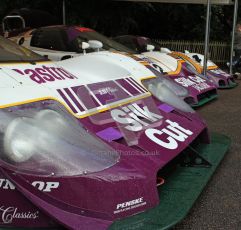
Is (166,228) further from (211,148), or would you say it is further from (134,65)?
(134,65)

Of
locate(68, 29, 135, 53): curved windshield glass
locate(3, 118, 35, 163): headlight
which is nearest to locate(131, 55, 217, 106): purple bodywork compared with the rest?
locate(68, 29, 135, 53): curved windshield glass

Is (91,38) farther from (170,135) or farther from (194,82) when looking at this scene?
(170,135)

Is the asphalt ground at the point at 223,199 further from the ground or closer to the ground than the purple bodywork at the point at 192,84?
further from the ground

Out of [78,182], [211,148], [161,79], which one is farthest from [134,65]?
[78,182]

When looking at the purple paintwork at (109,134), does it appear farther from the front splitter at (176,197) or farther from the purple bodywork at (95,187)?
the front splitter at (176,197)

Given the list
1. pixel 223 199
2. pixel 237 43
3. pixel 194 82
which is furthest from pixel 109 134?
pixel 237 43

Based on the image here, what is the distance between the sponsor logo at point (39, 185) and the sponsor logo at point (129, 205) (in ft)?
1.18

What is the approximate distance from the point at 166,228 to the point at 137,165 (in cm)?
44

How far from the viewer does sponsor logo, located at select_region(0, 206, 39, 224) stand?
2.22 metres

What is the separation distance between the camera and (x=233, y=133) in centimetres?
514

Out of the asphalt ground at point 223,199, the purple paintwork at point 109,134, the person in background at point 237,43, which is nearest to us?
the asphalt ground at point 223,199

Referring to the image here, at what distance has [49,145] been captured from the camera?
2389mm

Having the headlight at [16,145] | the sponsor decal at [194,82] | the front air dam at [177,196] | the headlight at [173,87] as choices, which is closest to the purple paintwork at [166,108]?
the front air dam at [177,196]

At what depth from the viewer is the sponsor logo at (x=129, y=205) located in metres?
2.35
